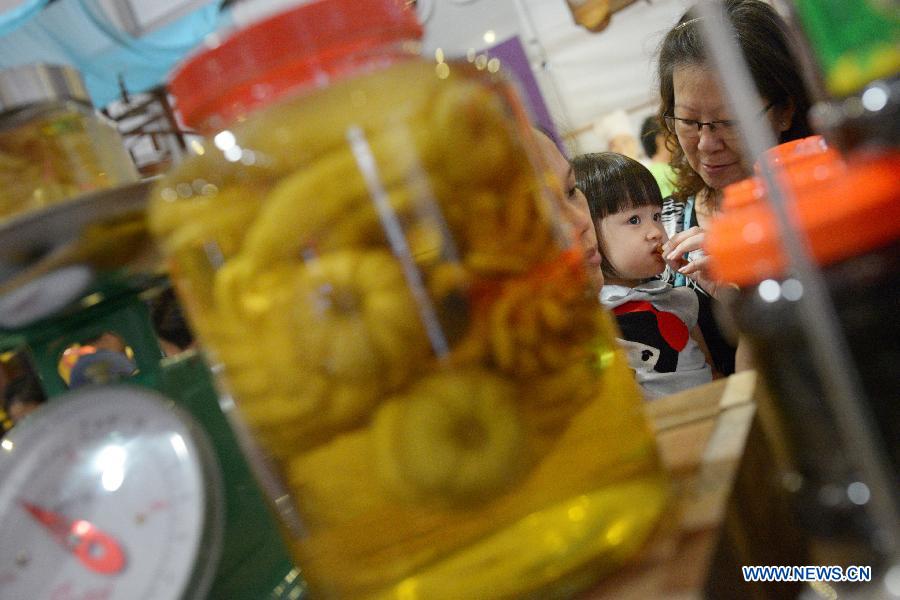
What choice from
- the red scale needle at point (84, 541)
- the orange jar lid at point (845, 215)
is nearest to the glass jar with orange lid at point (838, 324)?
the orange jar lid at point (845, 215)

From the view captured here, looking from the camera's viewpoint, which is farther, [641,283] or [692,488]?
[641,283]

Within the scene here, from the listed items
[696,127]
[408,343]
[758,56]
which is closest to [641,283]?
[696,127]

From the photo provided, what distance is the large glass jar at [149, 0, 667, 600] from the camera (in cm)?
27

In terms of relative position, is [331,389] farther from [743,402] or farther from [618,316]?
[618,316]

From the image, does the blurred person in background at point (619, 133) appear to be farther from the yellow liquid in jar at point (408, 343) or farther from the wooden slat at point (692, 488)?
the yellow liquid in jar at point (408, 343)

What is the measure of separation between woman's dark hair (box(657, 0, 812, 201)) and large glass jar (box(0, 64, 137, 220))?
404 millimetres

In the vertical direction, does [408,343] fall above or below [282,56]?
below

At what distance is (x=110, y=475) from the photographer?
36cm

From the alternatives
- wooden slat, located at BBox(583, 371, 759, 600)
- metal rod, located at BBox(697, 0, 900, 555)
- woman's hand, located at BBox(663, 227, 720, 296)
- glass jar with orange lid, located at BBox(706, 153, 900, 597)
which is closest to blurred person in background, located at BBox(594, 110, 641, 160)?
woman's hand, located at BBox(663, 227, 720, 296)

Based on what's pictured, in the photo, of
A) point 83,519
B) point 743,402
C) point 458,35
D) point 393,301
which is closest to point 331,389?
point 393,301

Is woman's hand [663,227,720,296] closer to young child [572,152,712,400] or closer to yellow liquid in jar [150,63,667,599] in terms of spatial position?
young child [572,152,712,400]

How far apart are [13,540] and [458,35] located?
647 mm

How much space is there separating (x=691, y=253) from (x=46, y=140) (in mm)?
572

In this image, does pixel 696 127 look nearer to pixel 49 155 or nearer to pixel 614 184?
pixel 614 184
